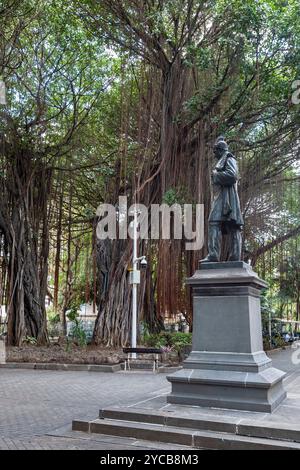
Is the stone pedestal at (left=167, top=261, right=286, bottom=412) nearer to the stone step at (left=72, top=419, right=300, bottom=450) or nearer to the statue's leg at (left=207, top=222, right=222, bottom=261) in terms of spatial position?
the statue's leg at (left=207, top=222, right=222, bottom=261)

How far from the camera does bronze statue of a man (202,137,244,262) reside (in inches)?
241

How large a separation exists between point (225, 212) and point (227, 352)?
172cm

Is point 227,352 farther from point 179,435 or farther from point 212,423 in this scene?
point 179,435

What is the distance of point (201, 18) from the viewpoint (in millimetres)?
12023

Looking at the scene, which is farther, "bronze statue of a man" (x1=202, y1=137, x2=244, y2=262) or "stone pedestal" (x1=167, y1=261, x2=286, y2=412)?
"bronze statue of a man" (x1=202, y1=137, x2=244, y2=262)

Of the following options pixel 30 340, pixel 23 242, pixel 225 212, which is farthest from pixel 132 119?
pixel 225 212

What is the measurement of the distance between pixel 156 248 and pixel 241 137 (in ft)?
12.5

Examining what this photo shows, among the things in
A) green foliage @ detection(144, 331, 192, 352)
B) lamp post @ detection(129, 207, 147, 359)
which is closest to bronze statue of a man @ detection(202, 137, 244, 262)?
lamp post @ detection(129, 207, 147, 359)

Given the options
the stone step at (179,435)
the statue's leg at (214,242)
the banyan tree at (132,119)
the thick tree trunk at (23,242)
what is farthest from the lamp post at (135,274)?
the stone step at (179,435)

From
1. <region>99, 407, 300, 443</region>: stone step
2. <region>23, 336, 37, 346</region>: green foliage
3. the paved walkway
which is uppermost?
<region>23, 336, 37, 346</region>: green foliage

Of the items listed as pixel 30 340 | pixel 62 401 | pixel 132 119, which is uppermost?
pixel 132 119

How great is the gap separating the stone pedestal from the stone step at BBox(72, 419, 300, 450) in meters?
0.69

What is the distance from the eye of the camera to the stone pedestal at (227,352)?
5.20 meters

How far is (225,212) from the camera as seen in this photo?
6.12 metres
